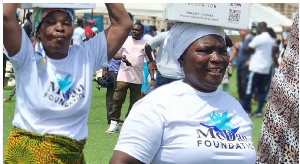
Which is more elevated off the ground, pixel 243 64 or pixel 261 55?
pixel 261 55

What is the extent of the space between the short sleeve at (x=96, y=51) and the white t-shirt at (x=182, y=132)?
102cm

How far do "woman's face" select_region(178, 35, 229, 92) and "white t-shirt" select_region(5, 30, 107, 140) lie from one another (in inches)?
34.0

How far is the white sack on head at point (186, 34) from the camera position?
117 inches

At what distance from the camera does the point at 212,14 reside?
3.11m

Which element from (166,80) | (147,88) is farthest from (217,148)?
(147,88)

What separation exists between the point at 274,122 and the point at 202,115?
370 mm

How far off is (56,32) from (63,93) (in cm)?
34

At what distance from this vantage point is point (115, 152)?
108 inches

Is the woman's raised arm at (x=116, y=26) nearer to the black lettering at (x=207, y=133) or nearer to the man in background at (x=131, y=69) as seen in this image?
the black lettering at (x=207, y=133)

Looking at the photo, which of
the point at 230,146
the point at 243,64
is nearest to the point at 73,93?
the point at 230,146

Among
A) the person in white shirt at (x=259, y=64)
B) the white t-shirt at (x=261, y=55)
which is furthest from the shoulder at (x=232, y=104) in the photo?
the white t-shirt at (x=261, y=55)

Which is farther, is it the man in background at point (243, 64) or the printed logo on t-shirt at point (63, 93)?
the man in background at point (243, 64)

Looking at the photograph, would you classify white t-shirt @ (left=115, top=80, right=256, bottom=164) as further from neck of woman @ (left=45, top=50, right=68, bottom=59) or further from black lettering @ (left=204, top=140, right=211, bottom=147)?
neck of woman @ (left=45, top=50, right=68, bottom=59)

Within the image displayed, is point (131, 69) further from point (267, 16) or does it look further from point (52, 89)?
point (267, 16)
